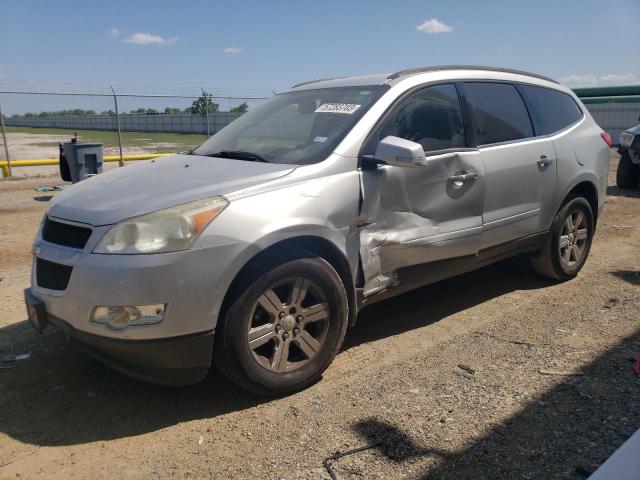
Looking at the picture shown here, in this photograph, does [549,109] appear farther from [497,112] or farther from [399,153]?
[399,153]

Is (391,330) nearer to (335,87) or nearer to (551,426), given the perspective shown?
(551,426)

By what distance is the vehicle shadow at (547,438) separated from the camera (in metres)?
2.49

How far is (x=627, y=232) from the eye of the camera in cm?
735

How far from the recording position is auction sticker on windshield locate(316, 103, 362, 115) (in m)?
3.64

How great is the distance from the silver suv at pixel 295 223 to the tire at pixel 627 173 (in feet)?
23.8

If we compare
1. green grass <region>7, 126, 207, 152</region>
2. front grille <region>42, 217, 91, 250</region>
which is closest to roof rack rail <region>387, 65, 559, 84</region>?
front grille <region>42, 217, 91, 250</region>

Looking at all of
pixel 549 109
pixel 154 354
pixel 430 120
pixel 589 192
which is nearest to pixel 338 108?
pixel 430 120

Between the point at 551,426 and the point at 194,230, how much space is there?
2.04m

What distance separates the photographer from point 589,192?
5.23m

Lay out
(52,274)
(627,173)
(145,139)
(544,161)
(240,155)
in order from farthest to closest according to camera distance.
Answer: (145,139), (627,173), (544,161), (240,155), (52,274)

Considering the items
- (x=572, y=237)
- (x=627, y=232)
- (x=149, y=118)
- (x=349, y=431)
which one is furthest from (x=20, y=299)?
(x=149, y=118)

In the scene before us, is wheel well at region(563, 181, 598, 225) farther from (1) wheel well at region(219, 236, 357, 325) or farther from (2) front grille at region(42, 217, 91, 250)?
(2) front grille at region(42, 217, 91, 250)

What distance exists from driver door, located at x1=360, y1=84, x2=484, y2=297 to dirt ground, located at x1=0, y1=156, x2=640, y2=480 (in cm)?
61

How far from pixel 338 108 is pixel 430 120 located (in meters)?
Result: 0.67
